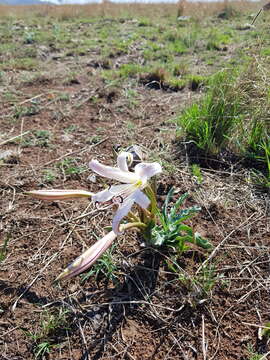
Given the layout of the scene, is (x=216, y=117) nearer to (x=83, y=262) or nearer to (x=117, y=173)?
(x=117, y=173)

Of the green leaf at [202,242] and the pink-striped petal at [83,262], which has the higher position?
the pink-striped petal at [83,262]

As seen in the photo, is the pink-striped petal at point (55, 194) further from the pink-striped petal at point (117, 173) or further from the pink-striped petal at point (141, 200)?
the pink-striped petal at point (141, 200)

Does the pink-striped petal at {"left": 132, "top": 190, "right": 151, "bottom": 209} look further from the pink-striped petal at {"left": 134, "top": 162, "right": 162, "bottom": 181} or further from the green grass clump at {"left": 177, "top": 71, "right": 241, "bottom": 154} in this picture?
the green grass clump at {"left": 177, "top": 71, "right": 241, "bottom": 154}

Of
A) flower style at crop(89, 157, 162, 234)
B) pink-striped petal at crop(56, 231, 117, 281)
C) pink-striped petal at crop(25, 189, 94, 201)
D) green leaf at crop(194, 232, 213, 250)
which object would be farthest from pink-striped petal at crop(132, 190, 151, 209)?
green leaf at crop(194, 232, 213, 250)

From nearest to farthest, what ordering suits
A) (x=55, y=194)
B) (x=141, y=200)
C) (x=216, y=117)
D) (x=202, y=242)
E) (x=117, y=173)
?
1. (x=141, y=200)
2. (x=117, y=173)
3. (x=55, y=194)
4. (x=202, y=242)
5. (x=216, y=117)

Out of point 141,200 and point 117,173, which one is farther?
point 117,173

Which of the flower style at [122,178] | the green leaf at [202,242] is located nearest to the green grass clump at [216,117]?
the green leaf at [202,242]

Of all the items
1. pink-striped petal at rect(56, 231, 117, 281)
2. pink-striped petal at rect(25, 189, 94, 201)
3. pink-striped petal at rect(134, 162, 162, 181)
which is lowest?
pink-striped petal at rect(56, 231, 117, 281)

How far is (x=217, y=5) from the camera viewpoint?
9.85 metres

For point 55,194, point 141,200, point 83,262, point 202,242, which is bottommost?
point 202,242

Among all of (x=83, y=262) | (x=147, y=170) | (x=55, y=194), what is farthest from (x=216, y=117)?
(x=83, y=262)

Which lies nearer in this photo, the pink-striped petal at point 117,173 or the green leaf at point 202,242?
the pink-striped petal at point 117,173

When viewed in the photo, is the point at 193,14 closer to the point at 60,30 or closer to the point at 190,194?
the point at 60,30

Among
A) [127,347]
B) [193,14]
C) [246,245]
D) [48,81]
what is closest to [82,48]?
[48,81]
